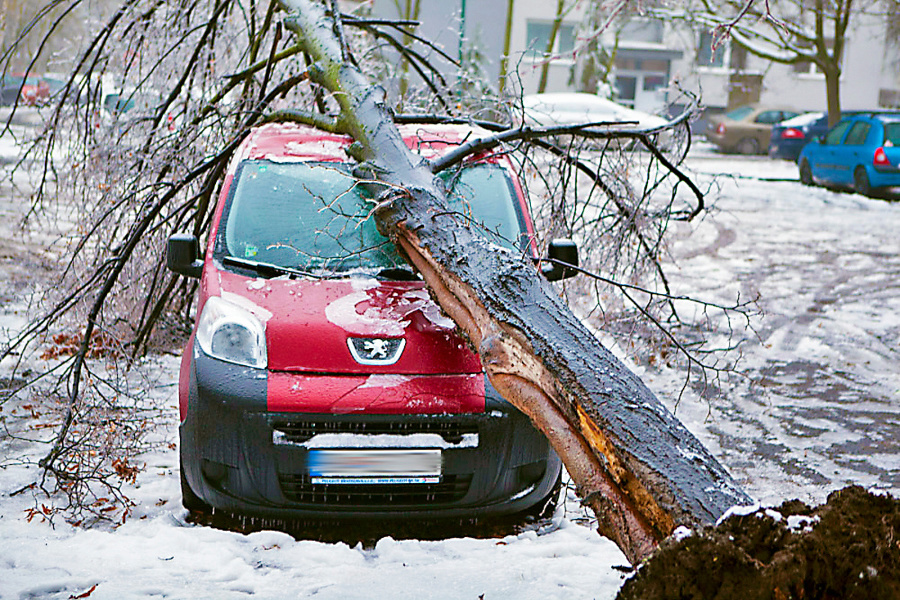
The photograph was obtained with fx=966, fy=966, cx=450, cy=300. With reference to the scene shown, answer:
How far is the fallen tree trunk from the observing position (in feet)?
10.0

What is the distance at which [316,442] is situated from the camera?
3918 mm

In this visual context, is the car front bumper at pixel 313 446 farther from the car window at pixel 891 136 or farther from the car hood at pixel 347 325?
the car window at pixel 891 136

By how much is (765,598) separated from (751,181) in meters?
20.3

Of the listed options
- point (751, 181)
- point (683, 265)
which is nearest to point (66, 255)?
point (683, 265)

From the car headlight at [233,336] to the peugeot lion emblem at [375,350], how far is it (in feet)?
1.25

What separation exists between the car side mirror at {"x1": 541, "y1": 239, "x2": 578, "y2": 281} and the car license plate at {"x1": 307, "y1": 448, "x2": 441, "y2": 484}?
126 cm

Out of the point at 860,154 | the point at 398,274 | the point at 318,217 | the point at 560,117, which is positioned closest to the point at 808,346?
the point at 560,117

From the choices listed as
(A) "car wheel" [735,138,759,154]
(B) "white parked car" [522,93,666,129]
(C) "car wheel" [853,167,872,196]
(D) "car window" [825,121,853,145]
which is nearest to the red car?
(B) "white parked car" [522,93,666,129]

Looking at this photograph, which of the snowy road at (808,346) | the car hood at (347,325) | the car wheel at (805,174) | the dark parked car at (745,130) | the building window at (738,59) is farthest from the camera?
the building window at (738,59)

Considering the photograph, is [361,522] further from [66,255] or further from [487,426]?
[66,255]

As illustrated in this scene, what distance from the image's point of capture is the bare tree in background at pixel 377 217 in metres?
3.34

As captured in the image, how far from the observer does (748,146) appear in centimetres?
3072

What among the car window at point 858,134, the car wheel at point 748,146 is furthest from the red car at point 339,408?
the car wheel at point 748,146

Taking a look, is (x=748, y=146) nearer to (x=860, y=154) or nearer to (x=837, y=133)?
(x=837, y=133)
